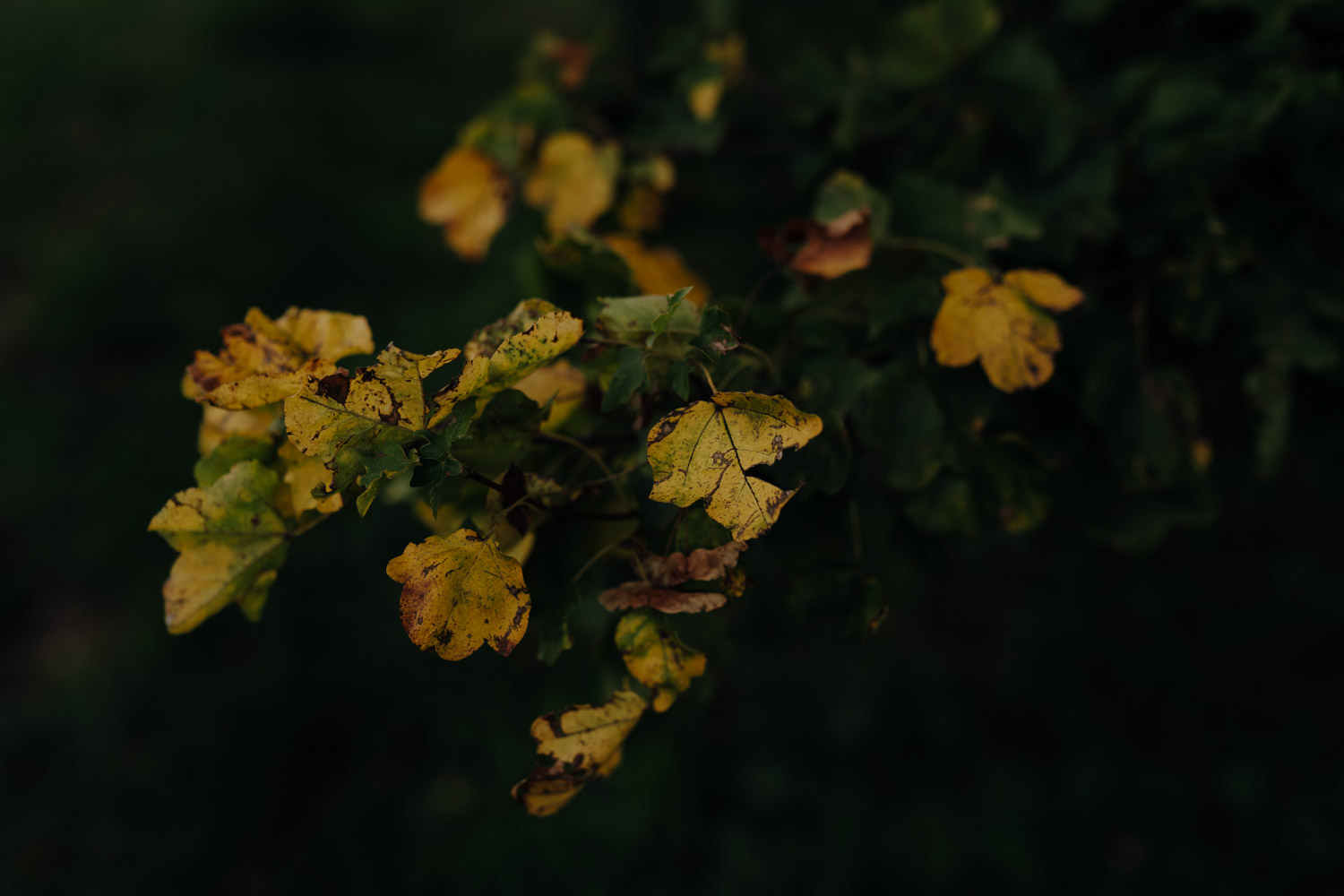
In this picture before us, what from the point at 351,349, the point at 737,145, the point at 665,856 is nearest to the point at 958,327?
the point at 351,349

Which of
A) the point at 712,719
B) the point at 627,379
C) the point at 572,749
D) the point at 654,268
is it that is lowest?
the point at 712,719

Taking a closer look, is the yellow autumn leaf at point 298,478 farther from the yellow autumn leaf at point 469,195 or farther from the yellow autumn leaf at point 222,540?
the yellow autumn leaf at point 469,195

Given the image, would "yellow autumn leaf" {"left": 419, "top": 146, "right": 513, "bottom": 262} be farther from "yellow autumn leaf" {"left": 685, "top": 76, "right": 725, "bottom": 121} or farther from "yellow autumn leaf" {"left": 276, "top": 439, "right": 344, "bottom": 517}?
"yellow autumn leaf" {"left": 276, "top": 439, "right": 344, "bottom": 517}

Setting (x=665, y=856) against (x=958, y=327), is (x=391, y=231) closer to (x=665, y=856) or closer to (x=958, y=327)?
(x=665, y=856)

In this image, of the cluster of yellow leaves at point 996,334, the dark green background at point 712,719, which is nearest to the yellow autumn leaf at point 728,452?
the cluster of yellow leaves at point 996,334

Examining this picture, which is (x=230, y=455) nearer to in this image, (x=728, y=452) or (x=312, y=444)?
(x=312, y=444)

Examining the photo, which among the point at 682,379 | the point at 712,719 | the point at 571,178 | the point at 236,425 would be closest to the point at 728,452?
the point at 682,379

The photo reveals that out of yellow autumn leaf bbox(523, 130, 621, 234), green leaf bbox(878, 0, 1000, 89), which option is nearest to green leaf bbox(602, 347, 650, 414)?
yellow autumn leaf bbox(523, 130, 621, 234)
